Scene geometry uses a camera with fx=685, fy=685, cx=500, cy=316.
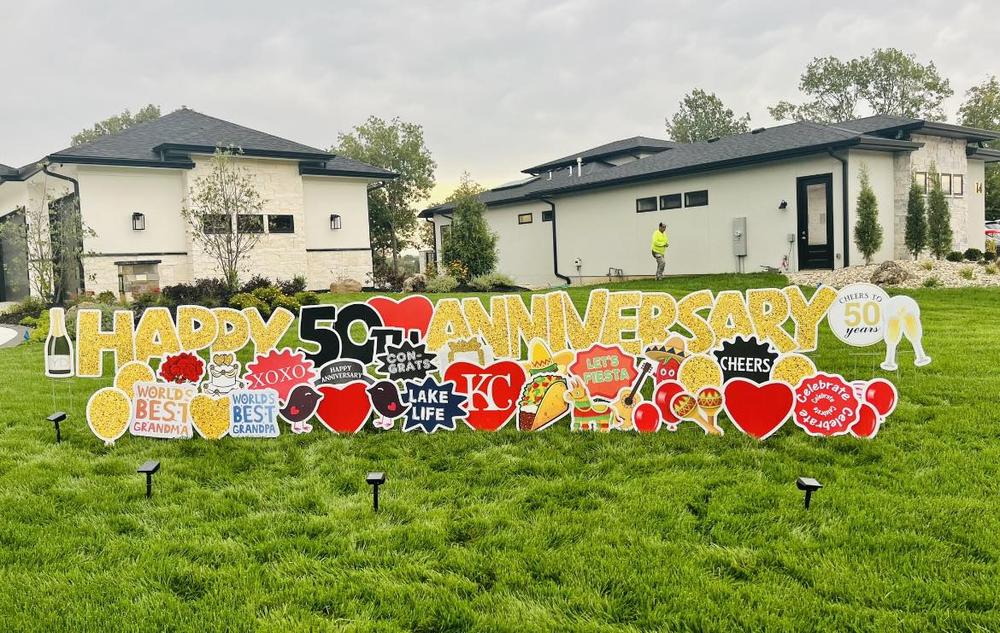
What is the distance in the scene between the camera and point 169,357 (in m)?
5.58

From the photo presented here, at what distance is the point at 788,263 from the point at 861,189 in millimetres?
2309

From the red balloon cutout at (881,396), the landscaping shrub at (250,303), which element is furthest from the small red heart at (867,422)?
the landscaping shrub at (250,303)

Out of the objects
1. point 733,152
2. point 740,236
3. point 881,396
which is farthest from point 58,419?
point 733,152

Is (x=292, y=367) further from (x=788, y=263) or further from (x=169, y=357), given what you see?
(x=788, y=263)

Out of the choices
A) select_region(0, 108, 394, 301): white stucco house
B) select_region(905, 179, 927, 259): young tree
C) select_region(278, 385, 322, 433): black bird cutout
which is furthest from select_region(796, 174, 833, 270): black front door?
select_region(278, 385, 322, 433): black bird cutout

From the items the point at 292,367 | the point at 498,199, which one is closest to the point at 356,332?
the point at 292,367

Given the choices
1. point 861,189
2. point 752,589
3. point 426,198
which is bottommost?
point 752,589

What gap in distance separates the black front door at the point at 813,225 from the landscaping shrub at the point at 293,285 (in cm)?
1310

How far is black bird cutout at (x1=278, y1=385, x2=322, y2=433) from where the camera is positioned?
5.56 metres

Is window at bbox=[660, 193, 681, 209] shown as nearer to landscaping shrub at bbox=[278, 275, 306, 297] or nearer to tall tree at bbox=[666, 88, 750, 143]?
landscaping shrub at bbox=[278, 275, 306, 297]

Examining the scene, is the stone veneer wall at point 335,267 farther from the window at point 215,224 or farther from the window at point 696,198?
the window at point 696,198

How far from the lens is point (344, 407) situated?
555 centimetres

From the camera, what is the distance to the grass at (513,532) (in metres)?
2.79

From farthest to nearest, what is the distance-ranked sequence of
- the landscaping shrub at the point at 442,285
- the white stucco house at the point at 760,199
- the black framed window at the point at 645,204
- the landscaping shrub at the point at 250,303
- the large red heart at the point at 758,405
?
the black framed window at the point at 645,204 < the landscaping shrub at the point at 442,285 < the white stucco house at the point at 760,199 < the landscaping shrub at the point at 250,303 < the large red heart at the point at 758,405
